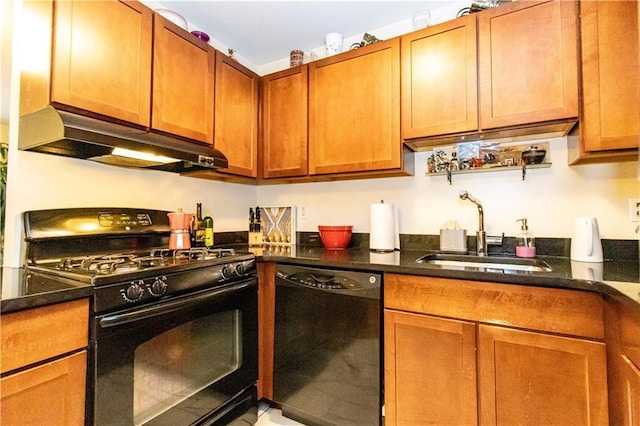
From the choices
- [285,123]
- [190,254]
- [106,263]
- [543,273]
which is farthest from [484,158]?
[106,263]

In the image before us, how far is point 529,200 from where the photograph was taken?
1717 millimetres

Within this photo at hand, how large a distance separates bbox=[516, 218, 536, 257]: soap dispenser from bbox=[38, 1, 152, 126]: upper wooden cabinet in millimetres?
2023

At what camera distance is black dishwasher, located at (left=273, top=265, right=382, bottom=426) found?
1441 mm

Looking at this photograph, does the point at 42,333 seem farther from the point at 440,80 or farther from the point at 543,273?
the point at 440,80

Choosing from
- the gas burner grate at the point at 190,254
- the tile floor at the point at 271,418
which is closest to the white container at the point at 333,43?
the gas burner grate at the point at 190,254

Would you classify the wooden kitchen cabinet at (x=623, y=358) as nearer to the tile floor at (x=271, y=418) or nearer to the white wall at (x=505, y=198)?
the white wall at (x=505, y=198)

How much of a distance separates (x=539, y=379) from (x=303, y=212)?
1.70 m

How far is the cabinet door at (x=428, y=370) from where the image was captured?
1.26 m

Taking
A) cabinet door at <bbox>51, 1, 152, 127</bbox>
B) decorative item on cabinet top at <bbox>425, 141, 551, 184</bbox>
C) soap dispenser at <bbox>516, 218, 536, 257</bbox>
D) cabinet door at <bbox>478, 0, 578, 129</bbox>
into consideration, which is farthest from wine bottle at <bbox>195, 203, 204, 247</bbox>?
soap dispenser at <bbox>516, 218, 536, 257</bbox>

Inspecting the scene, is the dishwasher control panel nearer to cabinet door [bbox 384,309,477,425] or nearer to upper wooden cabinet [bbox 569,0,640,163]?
cabinet door [bbox 384,309,477,425]

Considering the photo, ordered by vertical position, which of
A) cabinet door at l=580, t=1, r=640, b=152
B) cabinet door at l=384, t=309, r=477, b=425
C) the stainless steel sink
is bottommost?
cabinet door at l=384, t=309, r=477, b=425

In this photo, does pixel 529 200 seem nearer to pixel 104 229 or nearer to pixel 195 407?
pixel 195 407

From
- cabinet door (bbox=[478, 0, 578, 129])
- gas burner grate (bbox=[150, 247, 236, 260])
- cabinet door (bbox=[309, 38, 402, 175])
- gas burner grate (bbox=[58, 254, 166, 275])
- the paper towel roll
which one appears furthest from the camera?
the paper towel roll

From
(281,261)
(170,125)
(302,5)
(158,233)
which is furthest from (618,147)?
(158,233)
